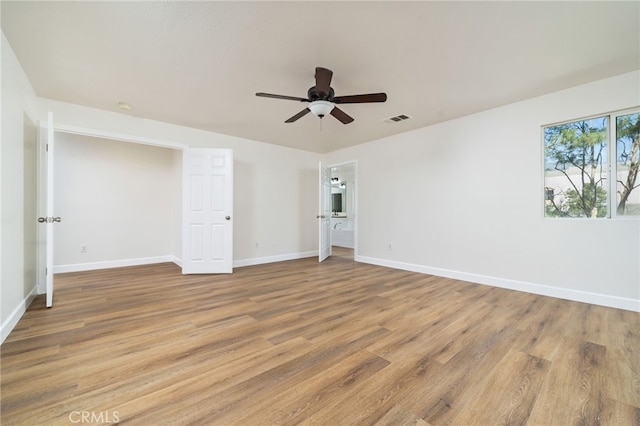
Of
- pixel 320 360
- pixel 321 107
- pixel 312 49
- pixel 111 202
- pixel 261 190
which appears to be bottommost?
pixel 320 360

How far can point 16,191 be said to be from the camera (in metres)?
2.49

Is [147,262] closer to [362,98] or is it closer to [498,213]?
[362,98]

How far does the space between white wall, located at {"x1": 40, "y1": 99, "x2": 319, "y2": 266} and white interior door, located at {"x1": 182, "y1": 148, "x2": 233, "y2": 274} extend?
51cm

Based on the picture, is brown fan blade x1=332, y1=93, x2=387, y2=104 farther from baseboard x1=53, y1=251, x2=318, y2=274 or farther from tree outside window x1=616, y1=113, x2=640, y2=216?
baseboard x1=53, y1=251, x2=318, y2=274

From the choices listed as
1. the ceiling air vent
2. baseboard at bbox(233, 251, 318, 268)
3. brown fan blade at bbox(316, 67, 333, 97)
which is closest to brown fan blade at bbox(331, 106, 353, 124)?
brown fan blade at bbox(316, 67, 333, 97)

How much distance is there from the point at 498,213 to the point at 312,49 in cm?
334

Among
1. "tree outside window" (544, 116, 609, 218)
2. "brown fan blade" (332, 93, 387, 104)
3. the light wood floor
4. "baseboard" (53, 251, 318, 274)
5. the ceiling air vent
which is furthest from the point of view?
"baseboard" (53, 251, 318, 274)

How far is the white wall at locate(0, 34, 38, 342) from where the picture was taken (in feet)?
7.22

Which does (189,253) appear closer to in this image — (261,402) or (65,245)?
(65,245)

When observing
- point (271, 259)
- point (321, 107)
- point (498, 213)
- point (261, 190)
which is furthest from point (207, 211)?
point (498, 213)

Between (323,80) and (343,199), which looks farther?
(343,199)

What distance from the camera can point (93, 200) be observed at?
4660 millimetres

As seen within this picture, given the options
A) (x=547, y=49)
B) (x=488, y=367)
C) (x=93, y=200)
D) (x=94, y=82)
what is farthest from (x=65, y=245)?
(x=547, y=49)

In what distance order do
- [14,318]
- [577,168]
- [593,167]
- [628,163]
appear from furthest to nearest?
[577,168], [593,167], [628,163], [14,318]
